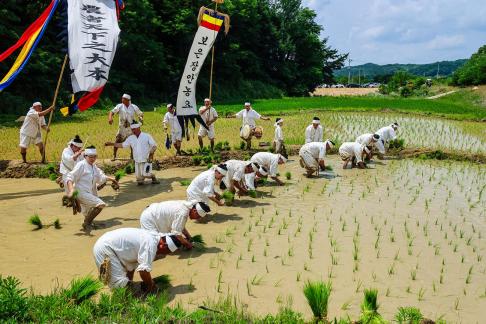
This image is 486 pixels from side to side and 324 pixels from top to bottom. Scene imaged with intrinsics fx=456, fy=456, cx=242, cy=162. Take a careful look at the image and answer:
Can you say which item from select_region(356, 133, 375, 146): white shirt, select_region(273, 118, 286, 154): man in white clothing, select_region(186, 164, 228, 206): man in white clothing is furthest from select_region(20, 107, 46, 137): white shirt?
select_region(356, 133, 375, 146): white shirt

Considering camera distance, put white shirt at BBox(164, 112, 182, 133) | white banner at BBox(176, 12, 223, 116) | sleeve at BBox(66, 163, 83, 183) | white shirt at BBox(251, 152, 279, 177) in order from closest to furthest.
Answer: sleeve at BBox(66, 163, 83, 183) < white shirt at BBox(251, 152, 279, 177) < white banner at BBox(176, 12, 223, 116) < white shirt at BBox(164, 112, 182, 133)

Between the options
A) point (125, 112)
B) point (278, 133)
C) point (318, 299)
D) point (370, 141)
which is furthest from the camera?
point (370, 141)

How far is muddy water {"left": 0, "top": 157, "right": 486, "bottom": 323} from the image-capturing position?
4645 mm

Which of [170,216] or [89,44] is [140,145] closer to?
[89,44]

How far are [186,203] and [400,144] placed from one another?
8985 mm

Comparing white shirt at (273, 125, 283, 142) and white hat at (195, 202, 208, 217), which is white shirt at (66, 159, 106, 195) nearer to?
white hat at (195, 202, 208, 217)

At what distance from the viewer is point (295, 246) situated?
5.93 m

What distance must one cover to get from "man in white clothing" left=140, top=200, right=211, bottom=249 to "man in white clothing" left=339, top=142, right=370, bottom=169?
601 centimetres

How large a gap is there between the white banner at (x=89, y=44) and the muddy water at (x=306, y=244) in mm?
2155

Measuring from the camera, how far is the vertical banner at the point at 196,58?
1030cm

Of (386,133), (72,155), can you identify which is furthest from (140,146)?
(386,133)

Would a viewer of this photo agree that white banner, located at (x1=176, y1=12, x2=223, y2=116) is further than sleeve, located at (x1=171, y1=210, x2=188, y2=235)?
Yes

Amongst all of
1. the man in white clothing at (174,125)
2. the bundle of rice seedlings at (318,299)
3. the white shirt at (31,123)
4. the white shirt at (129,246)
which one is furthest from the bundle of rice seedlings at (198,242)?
the white shirt at (31,123)

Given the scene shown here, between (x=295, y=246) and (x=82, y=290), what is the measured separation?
9.11 feet
